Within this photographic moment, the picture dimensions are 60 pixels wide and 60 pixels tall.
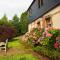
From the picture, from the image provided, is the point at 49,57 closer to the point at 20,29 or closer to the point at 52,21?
the point at 52,21

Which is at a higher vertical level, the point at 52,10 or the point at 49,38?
→ the point at 52,10

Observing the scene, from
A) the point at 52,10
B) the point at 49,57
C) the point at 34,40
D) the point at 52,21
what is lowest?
the point at 49,57

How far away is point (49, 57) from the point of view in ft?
38.2

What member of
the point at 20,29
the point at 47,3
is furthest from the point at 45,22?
the point at 20,29

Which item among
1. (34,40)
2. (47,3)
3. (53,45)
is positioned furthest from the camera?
(47,3)

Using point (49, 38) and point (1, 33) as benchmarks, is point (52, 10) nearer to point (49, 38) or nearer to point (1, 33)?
point (49, 38)

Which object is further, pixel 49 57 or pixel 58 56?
pixel 49 57

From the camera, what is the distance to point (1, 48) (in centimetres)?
1684

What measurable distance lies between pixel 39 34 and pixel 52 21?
1.87 meters

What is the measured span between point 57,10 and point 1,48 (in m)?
6.31

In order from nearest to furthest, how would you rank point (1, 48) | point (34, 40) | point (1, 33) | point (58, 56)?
point (58, 56)
point (1, 48)
point (34, 40)
point (1, 33)

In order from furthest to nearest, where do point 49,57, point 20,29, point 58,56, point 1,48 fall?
point 20,29 → point 1,48 → point 49,57 → point 58,56

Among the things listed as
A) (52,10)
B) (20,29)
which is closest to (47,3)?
(52,10)

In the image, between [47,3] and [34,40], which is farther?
[47,3]
